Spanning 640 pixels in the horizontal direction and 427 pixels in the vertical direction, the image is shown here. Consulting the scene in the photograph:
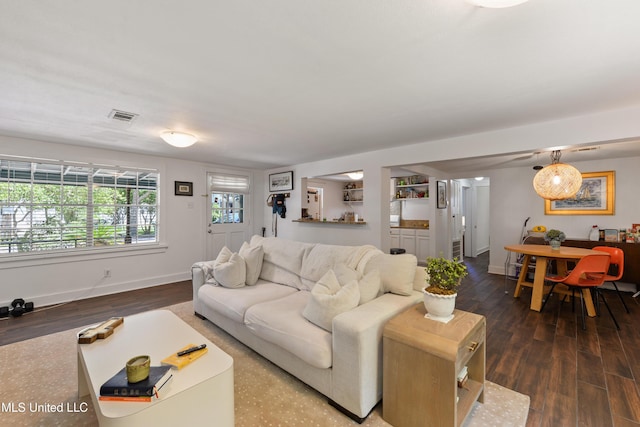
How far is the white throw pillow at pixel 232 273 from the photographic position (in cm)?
292

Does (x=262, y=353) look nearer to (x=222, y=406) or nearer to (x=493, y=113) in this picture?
(x=222, y=406)

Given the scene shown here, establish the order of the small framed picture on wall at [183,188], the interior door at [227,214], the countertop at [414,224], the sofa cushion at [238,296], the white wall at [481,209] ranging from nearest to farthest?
the sofa cushion at [238,296], the small framed picture on wall at [183,188], the interior door at [227,214], the countertop at [414,224], the white wall at [481,209]

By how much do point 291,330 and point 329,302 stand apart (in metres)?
0.37

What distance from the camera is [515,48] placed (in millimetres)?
1593

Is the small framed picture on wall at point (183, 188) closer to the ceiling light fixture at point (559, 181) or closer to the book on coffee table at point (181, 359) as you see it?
the book on coffee table at point (181, 359)

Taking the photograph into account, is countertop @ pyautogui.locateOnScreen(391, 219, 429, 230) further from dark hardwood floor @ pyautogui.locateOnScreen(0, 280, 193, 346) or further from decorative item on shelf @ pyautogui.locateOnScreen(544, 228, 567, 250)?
dark hardwood floor @ pyautogui.locateOnScreen(0, 280, 193, 346)

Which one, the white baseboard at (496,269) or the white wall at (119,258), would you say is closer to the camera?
the white wall at (119,258)

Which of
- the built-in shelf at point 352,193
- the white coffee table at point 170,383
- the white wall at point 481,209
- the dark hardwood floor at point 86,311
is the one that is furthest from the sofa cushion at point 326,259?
the white wall at point 481,209

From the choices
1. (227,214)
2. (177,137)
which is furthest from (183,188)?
(177,137)

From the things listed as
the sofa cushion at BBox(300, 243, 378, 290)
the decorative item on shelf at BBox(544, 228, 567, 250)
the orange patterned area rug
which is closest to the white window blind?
the sofa cushion at BBox(300, 243, 378, 290)

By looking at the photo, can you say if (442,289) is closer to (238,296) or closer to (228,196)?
(238,296)

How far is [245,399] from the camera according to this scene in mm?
1865

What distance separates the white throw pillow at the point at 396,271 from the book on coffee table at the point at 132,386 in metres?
1.60

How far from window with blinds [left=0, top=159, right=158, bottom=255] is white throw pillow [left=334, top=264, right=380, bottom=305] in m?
4.00
